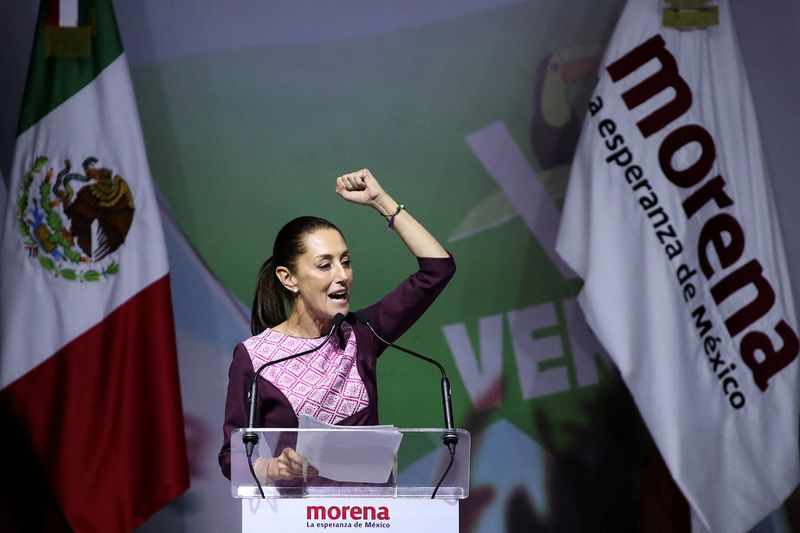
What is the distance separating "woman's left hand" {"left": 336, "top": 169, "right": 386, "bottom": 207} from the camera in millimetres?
2621

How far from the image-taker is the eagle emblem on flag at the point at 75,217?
3895 mm

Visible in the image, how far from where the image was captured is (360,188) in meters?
2.64

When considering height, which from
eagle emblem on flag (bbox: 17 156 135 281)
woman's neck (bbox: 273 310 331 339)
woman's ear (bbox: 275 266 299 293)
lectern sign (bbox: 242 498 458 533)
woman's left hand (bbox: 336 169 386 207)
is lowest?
lectern sign (bbox: 242 498 458 533)

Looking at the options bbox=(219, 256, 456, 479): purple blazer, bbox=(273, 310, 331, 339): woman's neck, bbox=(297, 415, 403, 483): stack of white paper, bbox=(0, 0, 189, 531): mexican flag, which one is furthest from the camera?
bbox=(0, 0, 189, 531): mexican flag

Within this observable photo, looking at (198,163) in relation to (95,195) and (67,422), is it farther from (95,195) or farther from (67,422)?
Result: (67,422)

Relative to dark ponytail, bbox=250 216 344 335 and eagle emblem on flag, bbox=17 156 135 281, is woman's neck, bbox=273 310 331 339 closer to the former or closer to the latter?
dark ponytail, bbox=250 216 344 335

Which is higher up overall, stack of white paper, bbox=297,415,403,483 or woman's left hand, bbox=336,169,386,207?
woman's left hand, bbox=336,169,386,207

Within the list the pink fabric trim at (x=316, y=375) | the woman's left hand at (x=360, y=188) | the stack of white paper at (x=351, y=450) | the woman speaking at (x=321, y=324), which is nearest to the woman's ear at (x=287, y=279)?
the woman speaking at (x=321, y=324)

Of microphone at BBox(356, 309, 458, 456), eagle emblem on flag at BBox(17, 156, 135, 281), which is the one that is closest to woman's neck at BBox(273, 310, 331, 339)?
microphone at BBox(356, 309, 458, 456)

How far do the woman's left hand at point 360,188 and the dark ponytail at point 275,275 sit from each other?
124mm

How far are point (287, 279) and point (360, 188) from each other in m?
0.30

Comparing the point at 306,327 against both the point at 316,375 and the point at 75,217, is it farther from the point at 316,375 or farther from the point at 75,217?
the point at 75,217

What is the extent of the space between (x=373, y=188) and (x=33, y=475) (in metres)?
1.98

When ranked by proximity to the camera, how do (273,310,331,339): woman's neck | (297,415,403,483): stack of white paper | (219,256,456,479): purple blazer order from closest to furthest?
(297,415,403,483): stack of white paper
(219,256,456,479): purple blazer
(273,310,331,339): woman's neck
